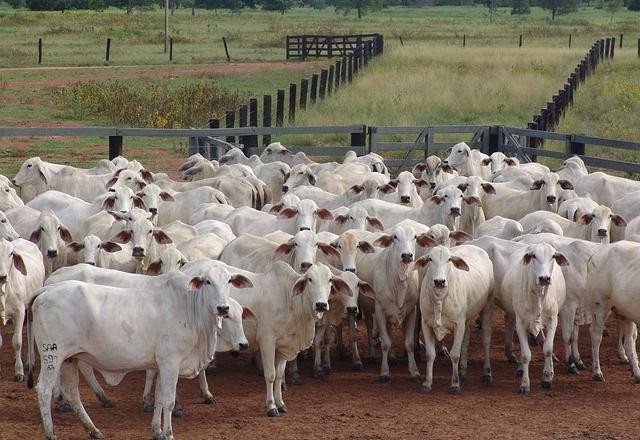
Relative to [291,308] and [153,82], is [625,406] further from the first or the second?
[153,82]

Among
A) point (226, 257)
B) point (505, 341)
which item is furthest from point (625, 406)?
point (226, 257)

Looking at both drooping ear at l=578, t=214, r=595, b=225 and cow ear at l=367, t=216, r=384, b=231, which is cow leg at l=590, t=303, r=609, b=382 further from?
cow ear at l=367, t=216, r=384, b=231

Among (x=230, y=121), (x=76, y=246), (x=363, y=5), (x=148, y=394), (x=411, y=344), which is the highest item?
(x=76, y=246)

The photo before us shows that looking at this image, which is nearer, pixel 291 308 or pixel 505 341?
pixel 291 308

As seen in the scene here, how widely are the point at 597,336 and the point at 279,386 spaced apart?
3.21 metres

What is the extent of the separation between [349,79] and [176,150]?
11.6 m

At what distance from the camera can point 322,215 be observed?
44.5 ft

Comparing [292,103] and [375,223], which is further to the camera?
[292,103]

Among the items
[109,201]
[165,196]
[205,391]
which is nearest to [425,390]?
[205,391]

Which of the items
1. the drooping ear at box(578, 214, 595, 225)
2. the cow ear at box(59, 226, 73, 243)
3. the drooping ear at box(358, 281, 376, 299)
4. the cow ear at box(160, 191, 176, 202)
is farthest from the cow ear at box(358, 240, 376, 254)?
the cow ear at box(160, 191, 176, 202)

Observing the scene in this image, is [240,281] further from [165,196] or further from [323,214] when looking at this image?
[165,196]

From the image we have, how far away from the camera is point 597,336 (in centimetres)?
1176

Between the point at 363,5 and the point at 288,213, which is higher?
the point at 288,213

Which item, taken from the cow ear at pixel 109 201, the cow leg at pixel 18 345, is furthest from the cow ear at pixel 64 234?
the cow leg at pixel 18 345
